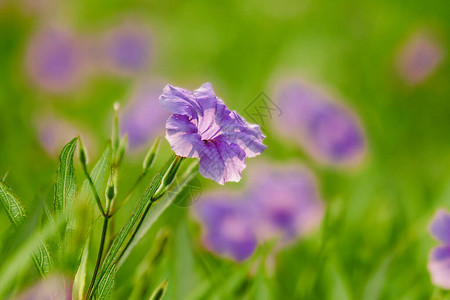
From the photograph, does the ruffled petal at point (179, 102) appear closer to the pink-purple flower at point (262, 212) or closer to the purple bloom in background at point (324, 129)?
the pink-purple flower at point (262, 212)

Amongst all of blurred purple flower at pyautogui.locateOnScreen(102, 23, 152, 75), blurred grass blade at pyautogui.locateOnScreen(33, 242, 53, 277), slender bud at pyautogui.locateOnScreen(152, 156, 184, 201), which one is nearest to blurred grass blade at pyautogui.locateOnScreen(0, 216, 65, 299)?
blurred grass blade at pyautogui.locateOnScreen(33, 242, 53, 277)

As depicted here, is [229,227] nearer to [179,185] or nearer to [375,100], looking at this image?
[179,185]

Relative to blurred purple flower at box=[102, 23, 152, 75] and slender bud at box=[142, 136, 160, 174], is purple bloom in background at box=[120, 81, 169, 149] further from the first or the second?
slender bud at box=[142, 136, 160, 174]

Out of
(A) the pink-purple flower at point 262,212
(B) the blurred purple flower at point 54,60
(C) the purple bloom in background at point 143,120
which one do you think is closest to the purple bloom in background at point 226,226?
(A) the pink-purple flower at point 262,212

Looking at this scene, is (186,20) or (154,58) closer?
(154,58)

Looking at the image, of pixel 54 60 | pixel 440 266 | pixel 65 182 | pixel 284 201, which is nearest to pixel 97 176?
pixel 65 182

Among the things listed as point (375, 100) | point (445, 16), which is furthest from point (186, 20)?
point (445, 16)
